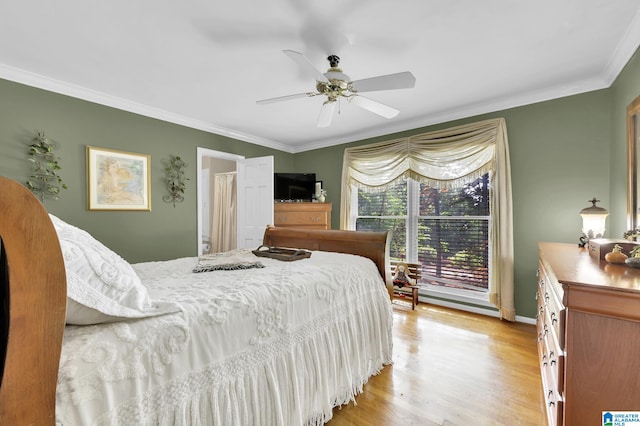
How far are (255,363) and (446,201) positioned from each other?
3.23 m

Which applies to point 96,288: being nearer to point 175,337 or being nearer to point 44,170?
point 175,337

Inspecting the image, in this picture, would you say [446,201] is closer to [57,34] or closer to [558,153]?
[558,153]

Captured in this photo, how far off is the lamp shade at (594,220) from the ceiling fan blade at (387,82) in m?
1.70

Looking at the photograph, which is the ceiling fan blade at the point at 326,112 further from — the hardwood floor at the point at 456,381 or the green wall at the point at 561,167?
the hardwood floor at the point at 456,381

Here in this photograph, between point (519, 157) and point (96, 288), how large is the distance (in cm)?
378

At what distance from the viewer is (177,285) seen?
1366 mm

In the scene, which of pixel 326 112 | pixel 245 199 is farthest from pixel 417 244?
pixel 245 199

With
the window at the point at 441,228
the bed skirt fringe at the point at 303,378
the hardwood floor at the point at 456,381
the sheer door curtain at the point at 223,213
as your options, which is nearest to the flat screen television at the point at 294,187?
the window at the point at 441,228

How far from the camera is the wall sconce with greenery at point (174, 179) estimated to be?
346cm

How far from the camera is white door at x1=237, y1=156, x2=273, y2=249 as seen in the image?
13.1 ft

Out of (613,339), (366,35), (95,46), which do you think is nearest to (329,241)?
(366,35)

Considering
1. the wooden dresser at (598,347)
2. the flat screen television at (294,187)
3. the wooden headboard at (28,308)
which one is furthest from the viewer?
the flat screen television at (294,187)

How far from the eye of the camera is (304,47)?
2061 millimetres

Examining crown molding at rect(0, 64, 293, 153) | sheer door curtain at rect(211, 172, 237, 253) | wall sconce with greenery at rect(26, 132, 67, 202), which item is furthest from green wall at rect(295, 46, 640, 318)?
wall sconce with greenery at rect(26, 132, 67, 202)
